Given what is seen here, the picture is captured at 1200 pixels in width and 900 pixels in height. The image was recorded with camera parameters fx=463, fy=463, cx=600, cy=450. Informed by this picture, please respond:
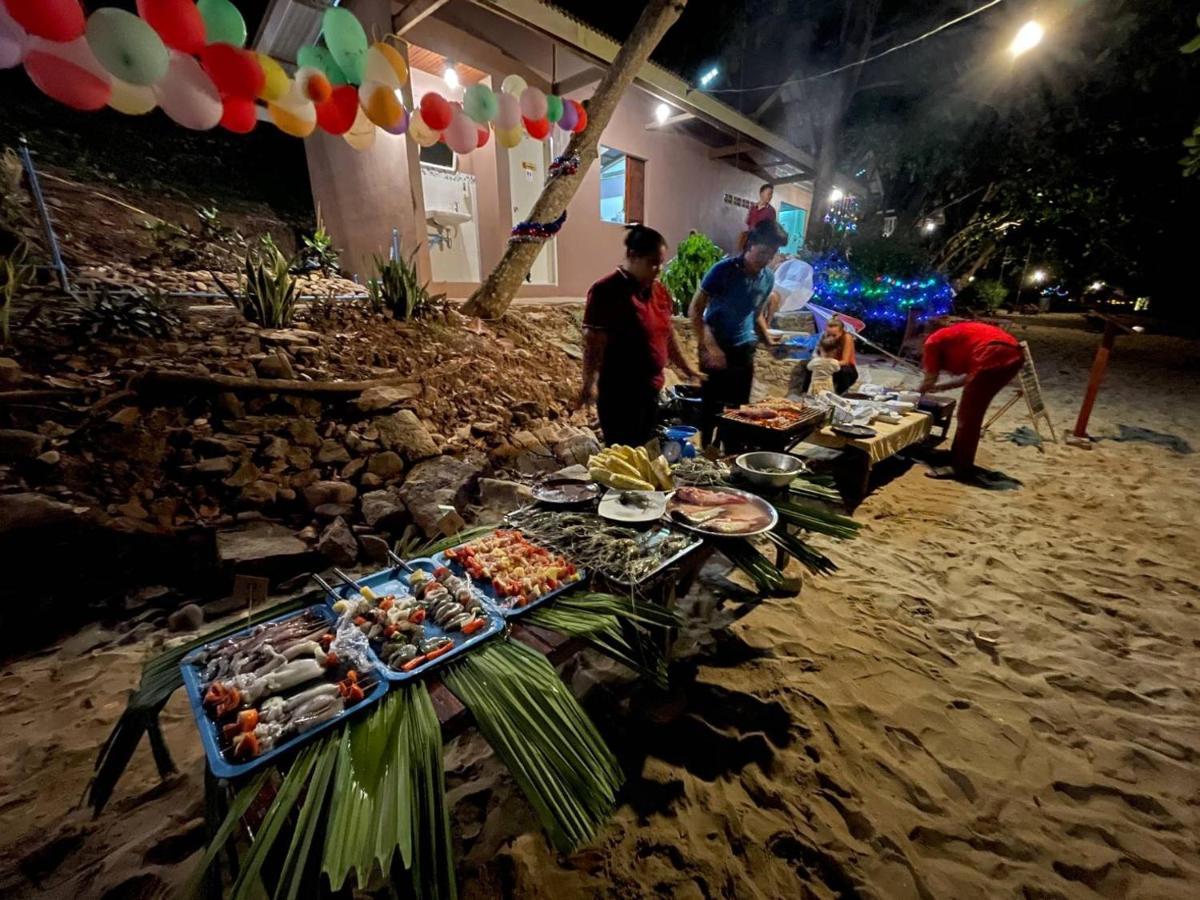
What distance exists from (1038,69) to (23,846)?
17.0 meters

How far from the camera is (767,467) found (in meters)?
2.54

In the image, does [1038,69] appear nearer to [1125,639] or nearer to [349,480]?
[1125,639]

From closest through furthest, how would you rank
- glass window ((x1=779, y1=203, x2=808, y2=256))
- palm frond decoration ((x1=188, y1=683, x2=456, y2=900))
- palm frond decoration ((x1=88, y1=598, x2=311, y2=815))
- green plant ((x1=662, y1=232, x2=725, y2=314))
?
1. palm frond decoration ((x1=188, y1=683, x2=456, y2=900))
2. palm frond decoration ((x1=88, y1=598, x2=311, y2=815))
3. green plant ((x1=662, y1=232, x2=725, y2=314))
4. glass window ((x1=779, y1=203, x2=808, y2=256))

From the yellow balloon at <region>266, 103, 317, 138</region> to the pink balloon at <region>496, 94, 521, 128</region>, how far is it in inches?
78.2

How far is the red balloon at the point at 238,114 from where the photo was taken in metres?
4.32

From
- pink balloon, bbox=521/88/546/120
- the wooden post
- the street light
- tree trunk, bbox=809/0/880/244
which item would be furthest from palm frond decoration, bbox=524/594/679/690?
tree trunk, bbox=809/0/880/244

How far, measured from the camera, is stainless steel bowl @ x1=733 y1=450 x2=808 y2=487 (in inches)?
92.7

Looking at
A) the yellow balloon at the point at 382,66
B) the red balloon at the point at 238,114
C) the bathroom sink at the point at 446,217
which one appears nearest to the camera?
the red balloon at the point at 238,114

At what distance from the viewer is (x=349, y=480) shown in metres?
3.62

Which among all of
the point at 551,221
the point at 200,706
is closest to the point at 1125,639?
the point at 200,706

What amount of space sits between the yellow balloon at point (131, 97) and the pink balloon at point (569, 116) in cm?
413

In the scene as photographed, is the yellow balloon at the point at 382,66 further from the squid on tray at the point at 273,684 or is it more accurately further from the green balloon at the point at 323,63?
the squid on tray at the point at 273,684

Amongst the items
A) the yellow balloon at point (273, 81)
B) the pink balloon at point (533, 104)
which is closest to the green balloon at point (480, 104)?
the pink balloon at point (533, 104)

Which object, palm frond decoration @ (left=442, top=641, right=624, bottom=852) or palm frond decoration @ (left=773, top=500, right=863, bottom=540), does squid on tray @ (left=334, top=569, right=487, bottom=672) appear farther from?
palm frond decoration @ (left=773, top=500, right=863, bottom=540)
